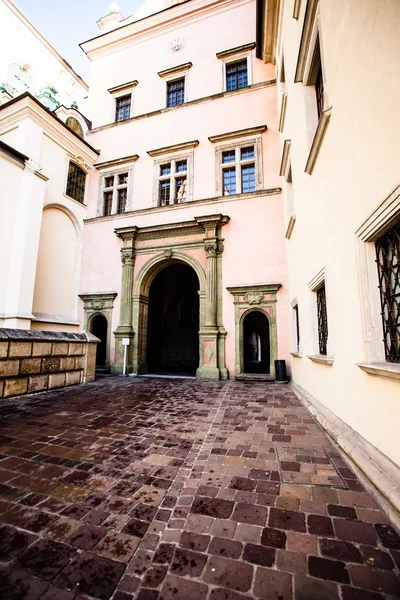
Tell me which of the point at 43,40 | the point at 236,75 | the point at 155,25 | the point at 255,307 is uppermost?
the point at 43,40

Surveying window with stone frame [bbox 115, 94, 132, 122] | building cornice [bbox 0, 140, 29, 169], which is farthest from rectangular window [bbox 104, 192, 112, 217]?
window with stone frame [bbox 115, 94, 132, 122]

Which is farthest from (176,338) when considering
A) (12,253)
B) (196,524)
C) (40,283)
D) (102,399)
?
(196,524)

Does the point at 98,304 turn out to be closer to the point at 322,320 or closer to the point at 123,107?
the point at 322,320

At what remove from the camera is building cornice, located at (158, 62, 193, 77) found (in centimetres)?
1330

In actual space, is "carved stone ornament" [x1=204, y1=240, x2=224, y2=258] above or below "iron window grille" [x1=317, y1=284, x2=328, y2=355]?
above

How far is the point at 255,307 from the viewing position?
10.2 metres

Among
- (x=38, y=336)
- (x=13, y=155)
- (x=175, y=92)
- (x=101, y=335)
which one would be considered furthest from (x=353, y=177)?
(x=175, y=92)

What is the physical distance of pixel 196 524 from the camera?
6.56 ft

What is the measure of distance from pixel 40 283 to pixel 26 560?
1156 cm

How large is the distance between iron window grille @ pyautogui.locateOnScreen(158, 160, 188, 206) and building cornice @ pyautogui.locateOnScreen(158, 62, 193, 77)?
474 centimetres

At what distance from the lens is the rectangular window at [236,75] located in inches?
498

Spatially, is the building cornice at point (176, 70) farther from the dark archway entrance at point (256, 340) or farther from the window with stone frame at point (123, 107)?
the dark archway entrance at point (256, 340)

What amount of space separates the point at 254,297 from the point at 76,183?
397 inches

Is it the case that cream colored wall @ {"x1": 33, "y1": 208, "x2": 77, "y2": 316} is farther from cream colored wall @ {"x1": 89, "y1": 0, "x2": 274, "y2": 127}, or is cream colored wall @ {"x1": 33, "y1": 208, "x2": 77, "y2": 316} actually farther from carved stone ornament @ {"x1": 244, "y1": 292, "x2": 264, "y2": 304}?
carved stone ornament @ {"x1": 244, "y1": 292, "x2": 264, "y2": 304}
